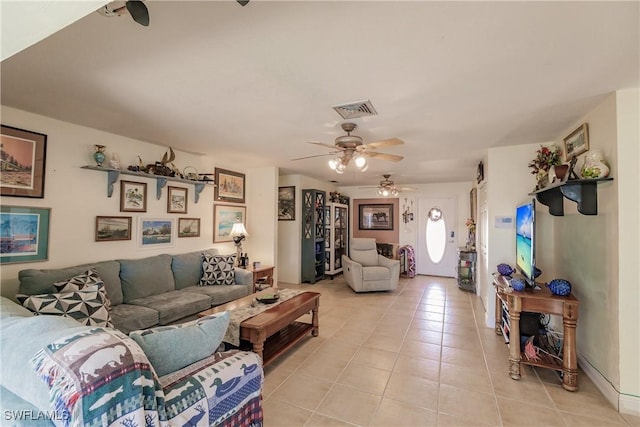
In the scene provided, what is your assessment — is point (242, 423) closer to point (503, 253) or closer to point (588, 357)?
point (588, 357)

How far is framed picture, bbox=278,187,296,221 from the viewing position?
6.11m

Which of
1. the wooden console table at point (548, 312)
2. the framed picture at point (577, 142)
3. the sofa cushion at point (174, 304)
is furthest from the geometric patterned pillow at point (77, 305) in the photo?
the framed picture at point (577, 142)

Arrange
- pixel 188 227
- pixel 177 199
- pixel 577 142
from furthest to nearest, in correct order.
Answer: pixel 188 227 → pixel 177 199 → pixel 577 142

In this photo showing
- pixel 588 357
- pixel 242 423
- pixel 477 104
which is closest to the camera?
pixel 242 423

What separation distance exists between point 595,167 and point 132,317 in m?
4.04

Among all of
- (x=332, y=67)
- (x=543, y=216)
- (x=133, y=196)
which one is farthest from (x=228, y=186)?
(x=543, y=216)

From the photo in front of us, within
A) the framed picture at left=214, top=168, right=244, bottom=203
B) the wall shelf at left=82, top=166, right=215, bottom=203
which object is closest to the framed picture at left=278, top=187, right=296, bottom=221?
the framed picture at left=214, top=168, right=244, bottom=203

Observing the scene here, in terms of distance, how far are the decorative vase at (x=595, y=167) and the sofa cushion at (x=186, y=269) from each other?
421 cm

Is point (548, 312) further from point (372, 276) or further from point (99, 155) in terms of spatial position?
point (99, 155)

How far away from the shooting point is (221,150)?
402 centimetres

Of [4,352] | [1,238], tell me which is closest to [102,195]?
[1,238]

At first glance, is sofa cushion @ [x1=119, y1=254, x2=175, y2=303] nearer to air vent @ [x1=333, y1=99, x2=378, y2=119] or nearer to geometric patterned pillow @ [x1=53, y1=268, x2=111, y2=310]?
geometric patterned pillow @ [x1=53, y1=268, x2=111, y2=310]

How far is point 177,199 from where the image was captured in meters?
4.11

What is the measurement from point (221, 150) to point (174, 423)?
3.53m
